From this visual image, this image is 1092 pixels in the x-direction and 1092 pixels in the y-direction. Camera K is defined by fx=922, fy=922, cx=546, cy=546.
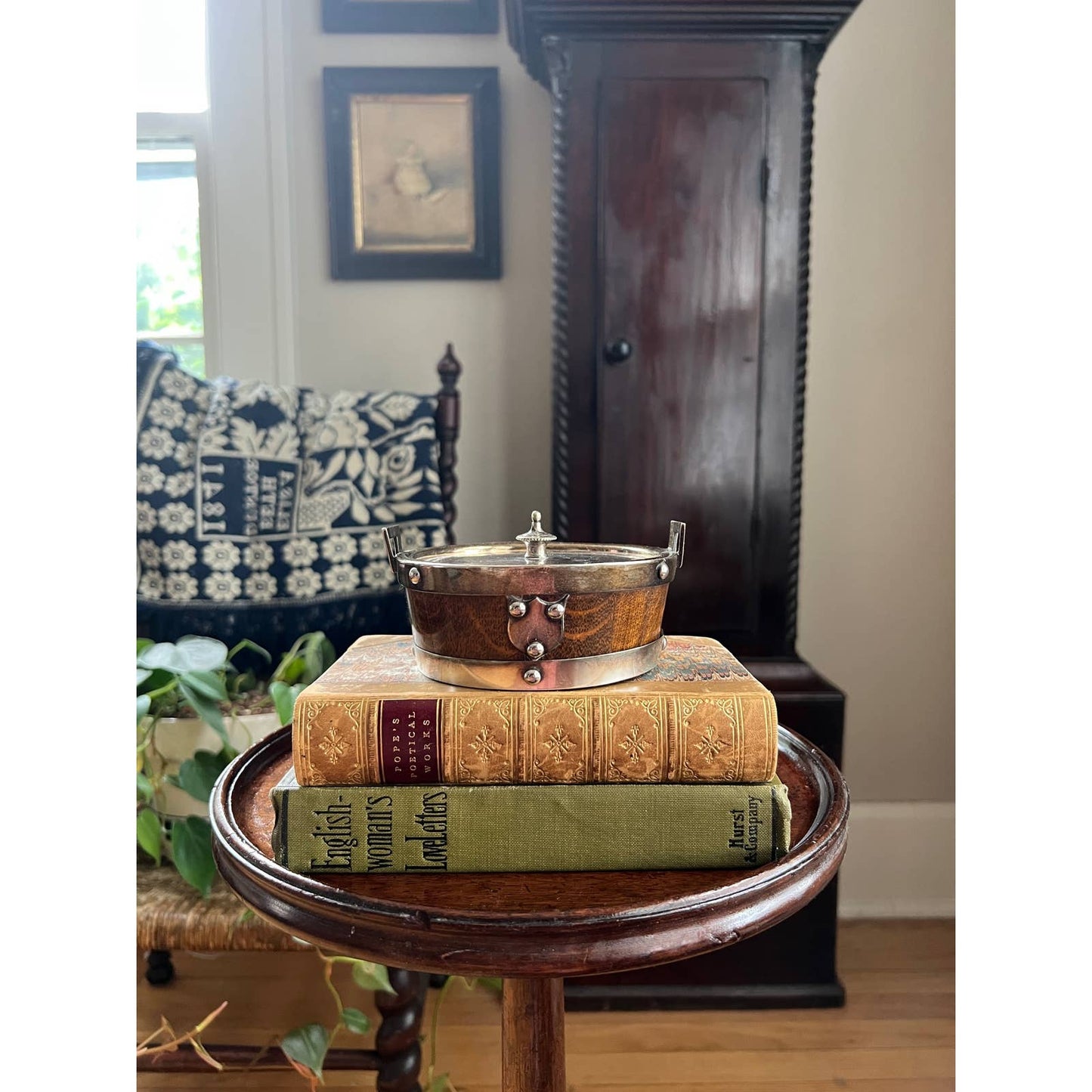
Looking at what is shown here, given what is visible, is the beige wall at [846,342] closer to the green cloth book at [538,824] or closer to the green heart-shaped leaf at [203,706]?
the green heart-shaped leaf at [203,706]

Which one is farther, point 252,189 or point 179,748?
point 252,189

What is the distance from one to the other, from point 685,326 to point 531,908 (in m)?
1.13

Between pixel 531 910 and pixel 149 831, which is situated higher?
pixel 531 910

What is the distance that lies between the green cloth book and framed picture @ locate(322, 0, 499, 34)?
1.61 metres

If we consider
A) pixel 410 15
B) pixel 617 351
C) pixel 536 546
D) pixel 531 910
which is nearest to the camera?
pixel 531 910

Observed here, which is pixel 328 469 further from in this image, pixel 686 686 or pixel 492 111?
pixel 686 686

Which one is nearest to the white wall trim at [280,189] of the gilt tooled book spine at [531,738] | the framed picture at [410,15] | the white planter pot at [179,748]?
the framed picture at [410,15]

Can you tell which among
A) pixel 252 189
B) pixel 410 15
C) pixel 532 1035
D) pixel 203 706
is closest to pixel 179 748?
pixel 203 706

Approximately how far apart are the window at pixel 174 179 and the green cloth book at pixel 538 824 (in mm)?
1424

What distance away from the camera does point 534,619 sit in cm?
56

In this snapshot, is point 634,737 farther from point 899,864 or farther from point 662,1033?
point 899,864

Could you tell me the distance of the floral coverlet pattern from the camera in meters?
1.46

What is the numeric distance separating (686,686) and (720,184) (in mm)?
1109
